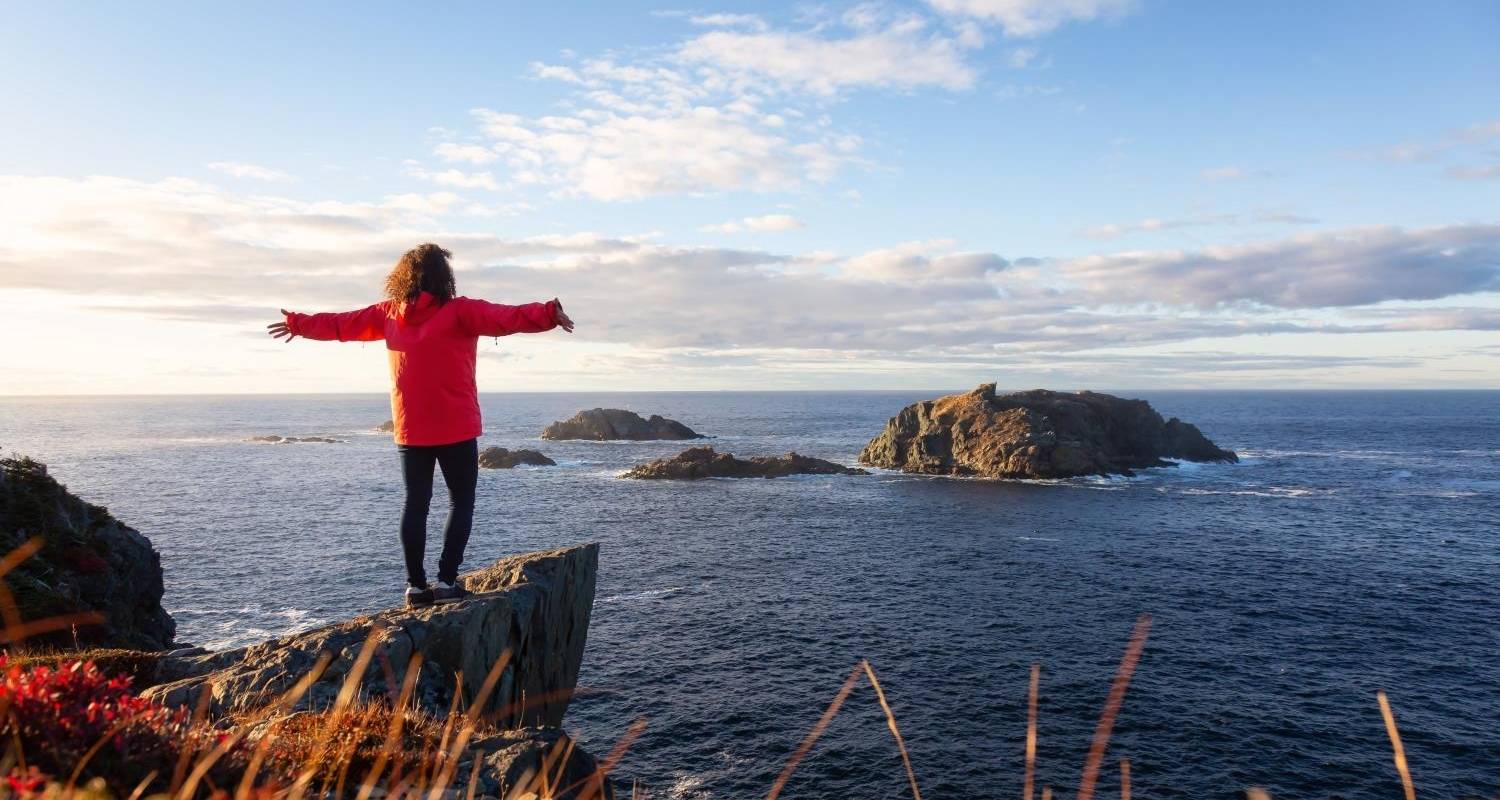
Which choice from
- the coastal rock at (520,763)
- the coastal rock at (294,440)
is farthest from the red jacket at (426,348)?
the coastal rock at (294,440)

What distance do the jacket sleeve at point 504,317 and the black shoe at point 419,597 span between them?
11.2 ft

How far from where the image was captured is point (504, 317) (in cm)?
759

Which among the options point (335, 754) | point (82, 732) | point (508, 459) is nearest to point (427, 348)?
point (335, 754)

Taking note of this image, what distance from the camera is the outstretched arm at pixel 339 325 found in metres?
8.01

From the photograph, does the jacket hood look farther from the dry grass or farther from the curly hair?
the dry grass

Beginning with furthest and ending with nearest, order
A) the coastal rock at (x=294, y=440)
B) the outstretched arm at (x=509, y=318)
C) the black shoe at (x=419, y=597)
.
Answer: the coastal rock at (x=294, y=440) < the black shoe at (x=419, y=597) < the outstretched arm at (x=509, y=318)

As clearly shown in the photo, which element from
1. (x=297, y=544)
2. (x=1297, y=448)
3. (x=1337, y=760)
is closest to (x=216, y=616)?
(x=297, y=544)

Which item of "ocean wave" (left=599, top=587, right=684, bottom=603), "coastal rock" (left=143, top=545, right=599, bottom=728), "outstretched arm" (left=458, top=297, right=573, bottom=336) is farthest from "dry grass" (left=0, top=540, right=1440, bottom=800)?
"ocean wave" (left=599, top=587, right=684, bottom=603)

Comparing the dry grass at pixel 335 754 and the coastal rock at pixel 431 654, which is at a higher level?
the dry grass at pixel 335 754

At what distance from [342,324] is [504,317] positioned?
5.97 feet

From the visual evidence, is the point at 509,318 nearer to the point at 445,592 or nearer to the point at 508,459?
the point at 445,592

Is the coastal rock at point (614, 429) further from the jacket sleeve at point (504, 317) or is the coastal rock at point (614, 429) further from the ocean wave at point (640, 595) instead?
the jacket sleeve at point (504, 317)

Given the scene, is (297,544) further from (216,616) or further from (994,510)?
(994,510)

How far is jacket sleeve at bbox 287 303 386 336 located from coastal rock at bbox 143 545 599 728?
2.86 meters
